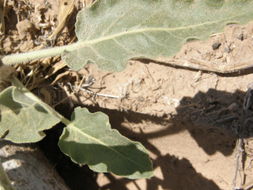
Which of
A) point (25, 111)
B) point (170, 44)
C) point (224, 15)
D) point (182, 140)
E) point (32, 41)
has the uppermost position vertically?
point (224, 15)

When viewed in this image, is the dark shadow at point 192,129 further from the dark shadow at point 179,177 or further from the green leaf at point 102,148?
the green leaf at point 102,148

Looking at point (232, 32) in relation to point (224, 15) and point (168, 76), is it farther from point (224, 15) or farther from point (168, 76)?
point (224, 15)

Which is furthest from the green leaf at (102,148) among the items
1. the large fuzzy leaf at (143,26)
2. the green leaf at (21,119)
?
the large fuzzy leaf at (143,26)

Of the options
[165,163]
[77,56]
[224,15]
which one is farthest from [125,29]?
[165,163]

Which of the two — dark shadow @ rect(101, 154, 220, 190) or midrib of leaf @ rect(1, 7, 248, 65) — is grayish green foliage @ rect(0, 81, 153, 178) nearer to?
midrib of leaf @ rect(1, 7, 248, 65)

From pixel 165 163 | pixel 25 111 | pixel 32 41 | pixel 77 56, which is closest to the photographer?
pixel 77 56

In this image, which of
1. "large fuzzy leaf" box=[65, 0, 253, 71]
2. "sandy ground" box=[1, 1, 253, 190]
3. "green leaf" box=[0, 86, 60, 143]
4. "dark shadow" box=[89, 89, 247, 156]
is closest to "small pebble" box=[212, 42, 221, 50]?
"sandy ground" box=[1, 1, 253, 190]

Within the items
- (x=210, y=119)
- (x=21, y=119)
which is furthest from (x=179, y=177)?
(x=21, y=119)
